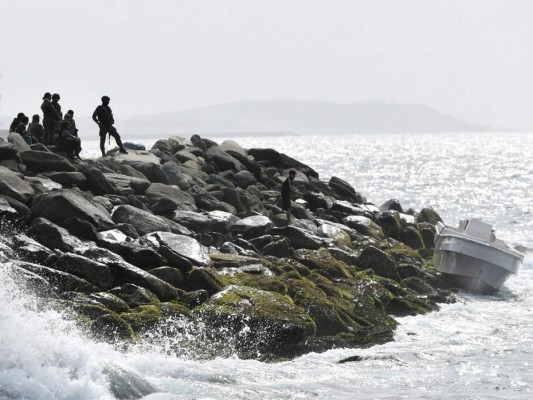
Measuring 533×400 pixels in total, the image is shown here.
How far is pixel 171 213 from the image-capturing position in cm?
2467

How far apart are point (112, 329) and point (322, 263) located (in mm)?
8231

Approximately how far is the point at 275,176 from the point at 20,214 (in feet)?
57.3

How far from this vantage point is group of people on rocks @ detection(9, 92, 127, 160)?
2847 centimetres

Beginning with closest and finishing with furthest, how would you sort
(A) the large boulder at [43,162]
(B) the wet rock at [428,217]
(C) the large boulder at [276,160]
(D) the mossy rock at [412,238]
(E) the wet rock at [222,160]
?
1. (A) the large boulder at [43,162]
2. (D) the mossy rock at [412,238]
3. (E) the wet rock at [222,160]
4. (B) the wet rock at [428,217]
5. (C) the large boulder at [276,160]

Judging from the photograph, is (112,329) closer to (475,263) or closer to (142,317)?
(142,317)

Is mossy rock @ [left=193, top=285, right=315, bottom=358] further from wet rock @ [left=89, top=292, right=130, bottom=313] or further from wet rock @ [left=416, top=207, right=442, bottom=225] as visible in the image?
wet rock @ [left=416, top=207, right=442, bottom=225]

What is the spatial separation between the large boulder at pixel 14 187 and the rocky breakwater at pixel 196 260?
1.4 inches

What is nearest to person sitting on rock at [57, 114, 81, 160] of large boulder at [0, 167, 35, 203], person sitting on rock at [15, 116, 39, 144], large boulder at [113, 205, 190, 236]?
person sitting on rock at [15, 116, 39, 144]

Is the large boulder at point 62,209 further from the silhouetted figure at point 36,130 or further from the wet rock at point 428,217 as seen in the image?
the wet rock at point 428,217

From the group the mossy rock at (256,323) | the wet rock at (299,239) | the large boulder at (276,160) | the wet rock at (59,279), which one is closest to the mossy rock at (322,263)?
the wet rock at (299,239)

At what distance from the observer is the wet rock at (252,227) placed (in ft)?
81.6

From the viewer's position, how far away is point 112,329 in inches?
640

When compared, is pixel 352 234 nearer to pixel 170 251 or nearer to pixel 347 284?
pixel 347 284

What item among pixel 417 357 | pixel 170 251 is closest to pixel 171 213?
pixel 170 251
